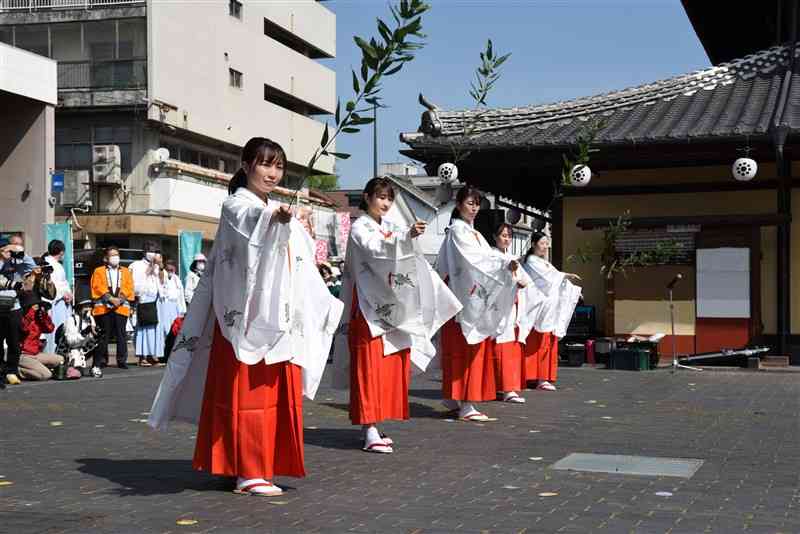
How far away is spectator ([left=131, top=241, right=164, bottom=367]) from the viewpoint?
17906 mm

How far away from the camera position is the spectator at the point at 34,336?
13828 millimetres

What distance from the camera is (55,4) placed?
112ft

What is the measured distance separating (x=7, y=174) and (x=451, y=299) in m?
22.9

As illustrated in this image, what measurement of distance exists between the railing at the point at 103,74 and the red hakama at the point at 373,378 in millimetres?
26882

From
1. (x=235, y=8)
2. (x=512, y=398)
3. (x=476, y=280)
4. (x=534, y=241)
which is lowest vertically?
(x=512, y=398)

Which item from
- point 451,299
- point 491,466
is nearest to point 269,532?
point 491,466

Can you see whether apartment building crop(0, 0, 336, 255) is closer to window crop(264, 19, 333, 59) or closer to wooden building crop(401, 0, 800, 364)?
window crop(264, 19, 333, 59)

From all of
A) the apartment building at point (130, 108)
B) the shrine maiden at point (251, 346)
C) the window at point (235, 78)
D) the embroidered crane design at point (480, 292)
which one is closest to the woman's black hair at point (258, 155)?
the shrine maiden at point (251, 346)

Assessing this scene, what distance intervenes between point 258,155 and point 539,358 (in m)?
7.71

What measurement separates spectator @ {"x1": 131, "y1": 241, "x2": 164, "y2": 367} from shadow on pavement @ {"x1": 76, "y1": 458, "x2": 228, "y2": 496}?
10.9 metres

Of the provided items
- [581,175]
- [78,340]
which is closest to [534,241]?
[581,175]

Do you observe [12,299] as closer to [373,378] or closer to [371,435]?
[373,378]

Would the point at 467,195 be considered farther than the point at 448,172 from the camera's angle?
No

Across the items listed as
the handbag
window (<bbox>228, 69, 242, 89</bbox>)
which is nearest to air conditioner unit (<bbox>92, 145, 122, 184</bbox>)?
window (<bbox>228, 69, 242, 89</bbox>)
